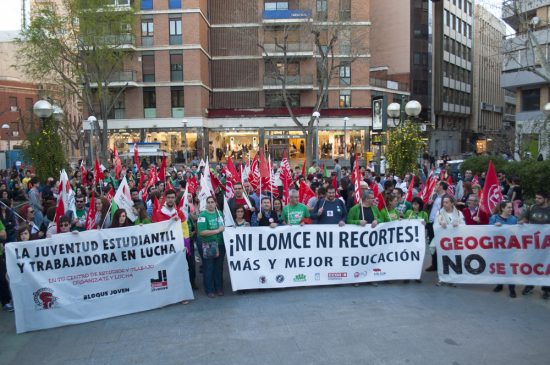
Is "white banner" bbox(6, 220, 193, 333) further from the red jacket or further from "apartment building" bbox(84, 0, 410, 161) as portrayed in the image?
"apartment building" bbox(84, 0, 410, 161)

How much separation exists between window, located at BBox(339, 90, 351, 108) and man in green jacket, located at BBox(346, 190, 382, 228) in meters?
39.2

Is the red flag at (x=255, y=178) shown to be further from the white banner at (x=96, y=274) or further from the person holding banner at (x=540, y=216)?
the person holding banner at (x=540, y=216)

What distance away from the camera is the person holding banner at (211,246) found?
295 inches

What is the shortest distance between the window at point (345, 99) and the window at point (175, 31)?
15.9 m

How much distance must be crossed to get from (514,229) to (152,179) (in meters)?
8.86

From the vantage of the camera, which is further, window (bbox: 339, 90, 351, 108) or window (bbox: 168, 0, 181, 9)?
window (bbox: 339, 90, 351, 108)

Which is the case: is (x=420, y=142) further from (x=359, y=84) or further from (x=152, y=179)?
(x=359, y=84)

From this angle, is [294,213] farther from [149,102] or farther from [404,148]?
[149,102]

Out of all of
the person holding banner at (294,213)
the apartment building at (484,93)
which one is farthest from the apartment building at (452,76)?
the person holding banner at (294,213)

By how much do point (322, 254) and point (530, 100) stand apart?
1511 inches

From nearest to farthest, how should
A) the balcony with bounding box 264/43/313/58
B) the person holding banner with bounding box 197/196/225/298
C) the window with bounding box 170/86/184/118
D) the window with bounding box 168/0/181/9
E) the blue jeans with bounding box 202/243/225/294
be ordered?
the person holding banner with bounding box 197/196/225/298 < the blue jeans with bounding box 202/243/225/294 < the window with bounding box 168/0/181/9 < the window with bounding box 170/86/184/118 < the balcony with bounding box 264/43/313/58

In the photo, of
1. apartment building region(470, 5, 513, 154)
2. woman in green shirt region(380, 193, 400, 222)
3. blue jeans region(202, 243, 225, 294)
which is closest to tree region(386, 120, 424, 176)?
woman in green shirt region(380, 193, 400, 222)

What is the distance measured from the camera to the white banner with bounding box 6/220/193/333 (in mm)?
6551

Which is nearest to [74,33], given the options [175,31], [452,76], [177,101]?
[175,31]
